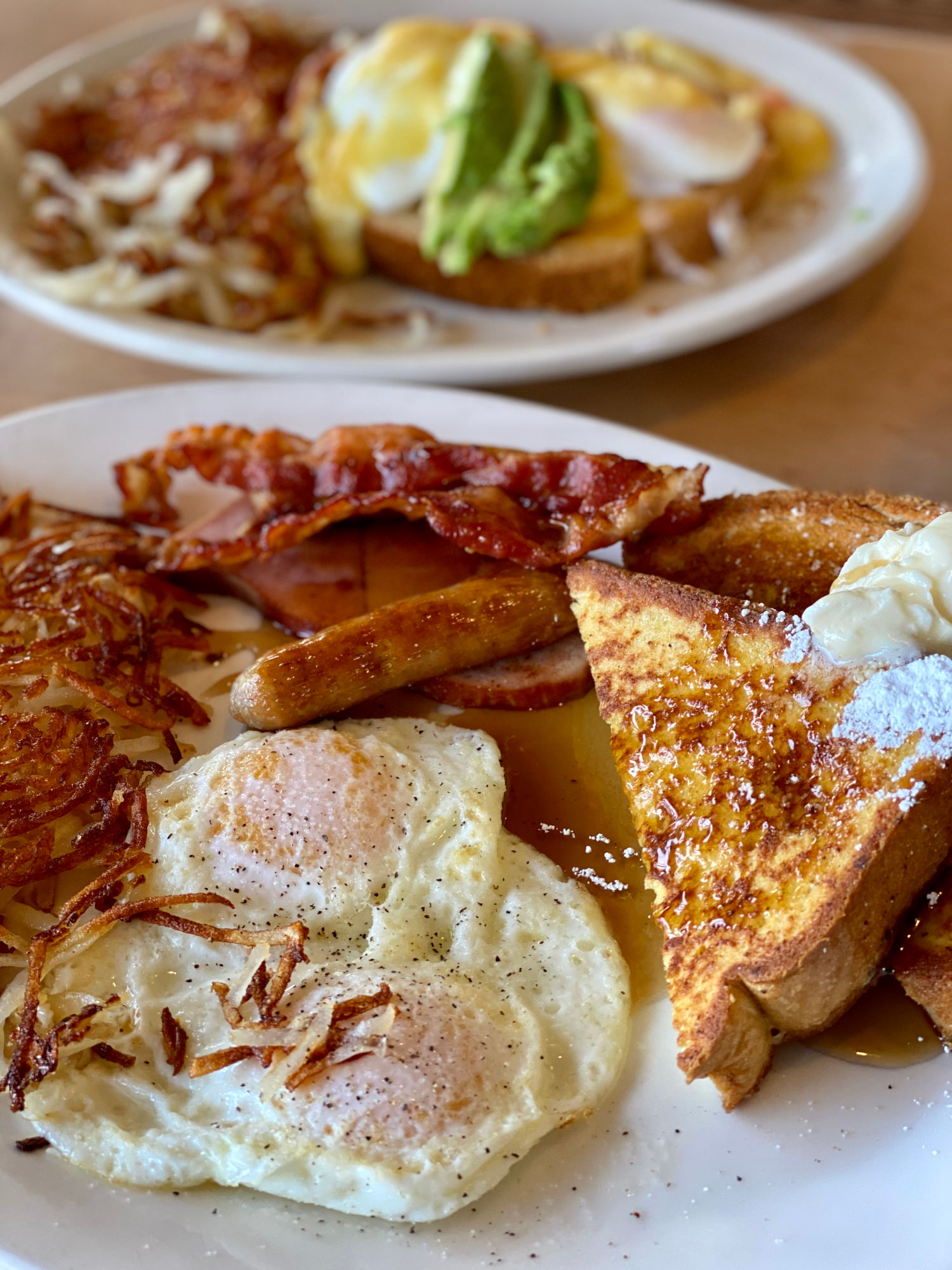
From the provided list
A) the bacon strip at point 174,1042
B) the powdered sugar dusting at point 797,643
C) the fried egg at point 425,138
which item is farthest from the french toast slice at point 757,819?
the fried egg at point 425,138

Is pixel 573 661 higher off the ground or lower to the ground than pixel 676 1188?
higher

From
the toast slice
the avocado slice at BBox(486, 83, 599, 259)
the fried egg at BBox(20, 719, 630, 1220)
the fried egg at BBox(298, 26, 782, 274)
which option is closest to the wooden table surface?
the avocado slice at BBox(486, 83, 599, 259)

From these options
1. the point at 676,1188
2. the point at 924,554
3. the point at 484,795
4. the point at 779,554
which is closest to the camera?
the point at 676,1188

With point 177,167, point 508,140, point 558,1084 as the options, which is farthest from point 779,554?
point 177,167

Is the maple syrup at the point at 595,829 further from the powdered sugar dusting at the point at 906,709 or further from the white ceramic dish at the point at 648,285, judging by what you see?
the white ceramic dish at the point at 648,285

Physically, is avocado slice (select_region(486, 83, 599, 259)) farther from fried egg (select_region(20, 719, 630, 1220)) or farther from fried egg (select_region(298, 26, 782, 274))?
fried egg (select_region(20, 719, 630, 1220))

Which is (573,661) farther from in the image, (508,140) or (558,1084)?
(508,140)

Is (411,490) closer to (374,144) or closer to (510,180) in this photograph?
(510,180)
